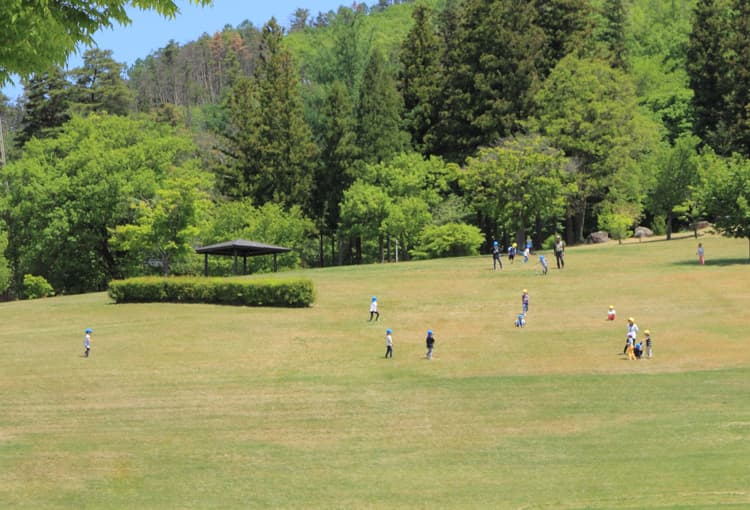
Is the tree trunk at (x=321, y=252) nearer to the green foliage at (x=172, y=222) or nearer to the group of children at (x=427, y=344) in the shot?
the green foliage at (x=172, y=222)

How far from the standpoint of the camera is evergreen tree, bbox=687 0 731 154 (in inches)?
3735

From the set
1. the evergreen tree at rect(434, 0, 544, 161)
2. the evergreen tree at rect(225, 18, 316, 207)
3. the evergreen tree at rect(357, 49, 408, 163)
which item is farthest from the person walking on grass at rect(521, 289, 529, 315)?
the evergreen tree at rect(225, 18, 316, 207)

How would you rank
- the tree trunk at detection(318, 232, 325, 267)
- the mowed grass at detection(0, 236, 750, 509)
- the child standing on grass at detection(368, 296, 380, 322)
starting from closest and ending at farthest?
the mowed grass at detection(0, 236, 750, 509) < the child standing on grass at detection(368, 296, 380, 322) < the tree trunk at detection(318, 232, 325, 267)

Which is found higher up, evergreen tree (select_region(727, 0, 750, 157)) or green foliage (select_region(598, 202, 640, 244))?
evergreen tree (select_region(727, 0, 750, 157))

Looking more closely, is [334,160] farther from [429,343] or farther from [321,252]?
[429,343]

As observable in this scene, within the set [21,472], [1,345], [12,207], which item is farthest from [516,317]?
[12,207]

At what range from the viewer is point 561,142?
79.8m

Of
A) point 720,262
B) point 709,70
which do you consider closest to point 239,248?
point 720,262

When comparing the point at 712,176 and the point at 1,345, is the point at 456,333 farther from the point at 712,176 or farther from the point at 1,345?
the point at 712,176

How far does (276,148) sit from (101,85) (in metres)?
29.6

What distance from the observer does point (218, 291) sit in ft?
172

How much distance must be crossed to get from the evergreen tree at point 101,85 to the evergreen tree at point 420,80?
1272 inches

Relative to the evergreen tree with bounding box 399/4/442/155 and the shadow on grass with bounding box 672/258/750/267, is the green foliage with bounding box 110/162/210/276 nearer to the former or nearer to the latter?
the shadow on grass with bounding box 672/258/750/267

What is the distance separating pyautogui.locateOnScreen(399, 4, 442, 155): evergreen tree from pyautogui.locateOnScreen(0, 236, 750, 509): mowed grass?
42115mm
